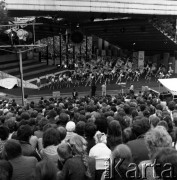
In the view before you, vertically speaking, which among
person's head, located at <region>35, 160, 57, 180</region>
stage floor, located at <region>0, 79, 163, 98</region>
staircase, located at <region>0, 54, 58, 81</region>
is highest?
person's head, located at <region>35, 160, 57, 180</region>

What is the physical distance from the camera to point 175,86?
15305 millimetres

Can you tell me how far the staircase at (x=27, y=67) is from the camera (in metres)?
29.7

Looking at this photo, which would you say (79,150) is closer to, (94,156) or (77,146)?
(77,146)

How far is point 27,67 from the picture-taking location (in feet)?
109

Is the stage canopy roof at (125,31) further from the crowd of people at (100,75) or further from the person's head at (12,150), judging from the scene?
the person's head at (12,150)

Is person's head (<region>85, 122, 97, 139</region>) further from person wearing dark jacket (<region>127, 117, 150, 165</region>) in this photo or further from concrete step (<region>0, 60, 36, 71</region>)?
concrete step (<region>0, 60, 36, 71</region>)

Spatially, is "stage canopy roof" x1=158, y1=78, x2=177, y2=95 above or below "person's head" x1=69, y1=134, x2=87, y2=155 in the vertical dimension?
below

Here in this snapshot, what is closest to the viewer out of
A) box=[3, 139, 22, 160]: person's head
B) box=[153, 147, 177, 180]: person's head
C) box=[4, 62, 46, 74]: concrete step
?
box=[153, 147, 177, 180]: person's head

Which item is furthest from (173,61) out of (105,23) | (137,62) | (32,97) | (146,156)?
(146,156)

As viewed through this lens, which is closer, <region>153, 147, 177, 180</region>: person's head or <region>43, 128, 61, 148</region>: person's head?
<region>153, 147, 177, 180</region>: person's head

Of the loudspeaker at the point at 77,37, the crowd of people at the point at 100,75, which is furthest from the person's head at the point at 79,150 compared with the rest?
the loudspeaker at the point at 77,37

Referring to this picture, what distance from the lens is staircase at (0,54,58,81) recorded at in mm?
29734

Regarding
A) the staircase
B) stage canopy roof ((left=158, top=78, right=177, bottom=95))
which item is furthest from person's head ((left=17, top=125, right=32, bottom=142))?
the staircase

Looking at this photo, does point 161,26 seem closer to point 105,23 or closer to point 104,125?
point 105,23
